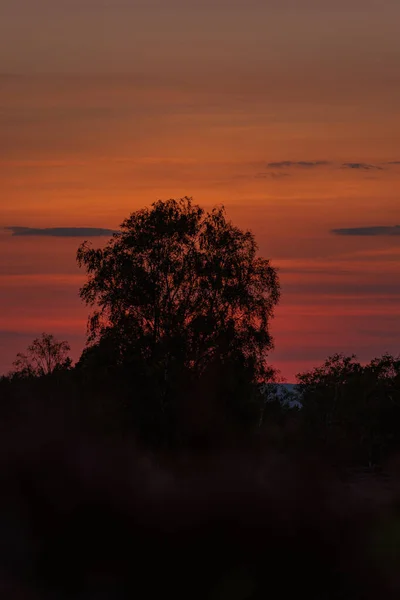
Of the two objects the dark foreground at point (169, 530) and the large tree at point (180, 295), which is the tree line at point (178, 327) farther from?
the dark foreground at point (169, 530)

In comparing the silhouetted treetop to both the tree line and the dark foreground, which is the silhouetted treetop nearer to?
the tree line

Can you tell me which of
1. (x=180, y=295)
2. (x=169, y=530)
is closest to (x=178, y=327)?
(x=180, y=295)

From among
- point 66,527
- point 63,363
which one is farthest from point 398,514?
point 63,363

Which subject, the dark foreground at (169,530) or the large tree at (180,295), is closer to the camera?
the dark foreground at (169,530)

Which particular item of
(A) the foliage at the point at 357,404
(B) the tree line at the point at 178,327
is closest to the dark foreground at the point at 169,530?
(B) the tree line at the point at 178,327

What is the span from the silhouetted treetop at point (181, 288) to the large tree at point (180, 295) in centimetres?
5

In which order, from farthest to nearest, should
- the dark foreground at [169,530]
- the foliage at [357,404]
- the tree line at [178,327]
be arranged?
the foliage at [357,404], the tree line at [178,327], the dark foreground at [169,530]

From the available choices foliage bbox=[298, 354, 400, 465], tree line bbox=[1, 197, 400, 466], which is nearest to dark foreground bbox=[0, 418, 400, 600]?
tree line bbox=[1, 197, 400, 466]

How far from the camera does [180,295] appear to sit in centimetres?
5769

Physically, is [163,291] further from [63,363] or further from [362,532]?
[63,363]

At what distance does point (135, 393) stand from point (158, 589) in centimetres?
3704

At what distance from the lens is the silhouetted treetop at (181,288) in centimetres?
5581

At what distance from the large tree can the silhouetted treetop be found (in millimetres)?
52

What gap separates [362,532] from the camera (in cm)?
2002
